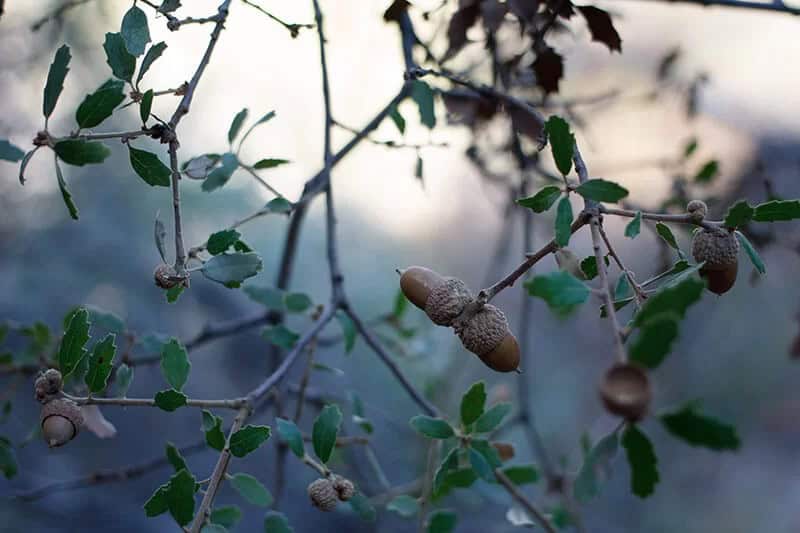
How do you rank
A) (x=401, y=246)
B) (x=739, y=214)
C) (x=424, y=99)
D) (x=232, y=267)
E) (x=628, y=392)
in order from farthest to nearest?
(x=401, y=246) → (x=424, y=99) → (x=232, y=267) → (x=739, y=214) → (x=628, y=392)

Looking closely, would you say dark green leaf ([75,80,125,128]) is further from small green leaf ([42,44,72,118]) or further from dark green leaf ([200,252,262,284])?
dark green leaf ([200,252,262,284])

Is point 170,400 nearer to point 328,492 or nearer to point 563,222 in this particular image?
point 328,492

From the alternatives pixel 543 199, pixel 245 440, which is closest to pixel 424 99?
pixel 543 199

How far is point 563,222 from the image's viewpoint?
462 mm

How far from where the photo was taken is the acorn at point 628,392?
0.32 m

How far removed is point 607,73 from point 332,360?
1.30 metres

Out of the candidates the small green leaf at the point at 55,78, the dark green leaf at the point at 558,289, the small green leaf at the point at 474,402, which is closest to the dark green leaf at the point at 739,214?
the dark green leaf at the point at 558,289

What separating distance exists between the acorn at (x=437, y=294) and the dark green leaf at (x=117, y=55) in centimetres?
26

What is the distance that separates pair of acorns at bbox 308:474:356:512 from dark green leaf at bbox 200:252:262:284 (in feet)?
0.54

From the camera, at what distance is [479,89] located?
74cm

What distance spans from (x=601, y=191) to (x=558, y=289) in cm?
8

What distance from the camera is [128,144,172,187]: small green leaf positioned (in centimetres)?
53

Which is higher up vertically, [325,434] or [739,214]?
[739,214]

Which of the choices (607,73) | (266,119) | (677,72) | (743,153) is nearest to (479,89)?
(266,119)
